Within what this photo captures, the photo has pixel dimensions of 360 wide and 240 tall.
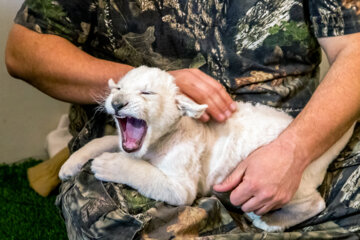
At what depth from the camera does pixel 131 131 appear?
0.96 metres

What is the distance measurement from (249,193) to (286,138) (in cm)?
16

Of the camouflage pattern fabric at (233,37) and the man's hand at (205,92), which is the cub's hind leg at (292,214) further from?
the man's hand at (205,92)

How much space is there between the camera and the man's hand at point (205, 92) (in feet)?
3.23

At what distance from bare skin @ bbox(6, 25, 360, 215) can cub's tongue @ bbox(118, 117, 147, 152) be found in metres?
0.14

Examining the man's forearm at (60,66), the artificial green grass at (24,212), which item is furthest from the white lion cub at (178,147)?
the artificial green grass at (24,212)

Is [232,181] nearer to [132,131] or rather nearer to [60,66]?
[132,131]

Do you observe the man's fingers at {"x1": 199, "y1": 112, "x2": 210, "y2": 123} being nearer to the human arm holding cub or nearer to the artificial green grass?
the human arm holding cub

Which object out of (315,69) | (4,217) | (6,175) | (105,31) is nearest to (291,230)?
(315,69)

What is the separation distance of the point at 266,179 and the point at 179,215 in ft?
0.69

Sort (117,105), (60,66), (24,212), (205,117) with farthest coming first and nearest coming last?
(24,212), (60,66), (205,117), (117,105)

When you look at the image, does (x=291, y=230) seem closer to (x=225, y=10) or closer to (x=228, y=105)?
(x=228, y=105)

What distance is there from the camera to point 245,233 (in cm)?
92

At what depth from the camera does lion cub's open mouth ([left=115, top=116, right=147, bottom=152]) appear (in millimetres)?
936

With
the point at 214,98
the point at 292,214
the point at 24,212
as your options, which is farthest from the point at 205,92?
the point at 24,212
